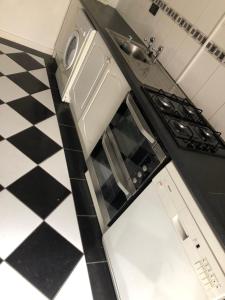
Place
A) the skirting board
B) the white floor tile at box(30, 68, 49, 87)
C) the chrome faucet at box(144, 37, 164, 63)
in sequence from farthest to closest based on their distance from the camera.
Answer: the skirting board → the white floor tile at box(30, 68, 49, 87) → the chrome faucet at box(144, 37, 164, 63)

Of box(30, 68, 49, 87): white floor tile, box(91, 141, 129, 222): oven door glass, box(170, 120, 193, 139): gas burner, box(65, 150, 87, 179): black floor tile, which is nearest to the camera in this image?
box(170, 120, 193, 139): gas burner

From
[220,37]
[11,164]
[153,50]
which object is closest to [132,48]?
[153,50]

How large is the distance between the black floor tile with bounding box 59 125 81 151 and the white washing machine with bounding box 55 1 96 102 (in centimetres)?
45

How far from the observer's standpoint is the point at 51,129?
2.30 metres

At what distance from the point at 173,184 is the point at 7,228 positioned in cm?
92

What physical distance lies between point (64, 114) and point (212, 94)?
1413 mm

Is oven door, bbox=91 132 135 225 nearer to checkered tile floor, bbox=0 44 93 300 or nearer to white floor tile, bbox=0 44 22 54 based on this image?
checkered tile floor, bbox=0 44 93 300

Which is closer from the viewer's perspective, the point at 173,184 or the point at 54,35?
the point at 173,184

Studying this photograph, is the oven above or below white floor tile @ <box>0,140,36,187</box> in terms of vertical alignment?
above

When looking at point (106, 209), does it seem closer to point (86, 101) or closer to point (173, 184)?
point (173, 184)

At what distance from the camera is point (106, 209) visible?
1.71 meters

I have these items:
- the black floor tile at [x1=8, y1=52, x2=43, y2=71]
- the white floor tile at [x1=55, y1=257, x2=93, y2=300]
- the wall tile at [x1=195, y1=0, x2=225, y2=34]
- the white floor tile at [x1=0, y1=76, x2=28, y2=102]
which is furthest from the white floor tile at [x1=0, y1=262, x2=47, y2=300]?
the black floor tile at [x1=8, y1=52, x2=43, y2=71]

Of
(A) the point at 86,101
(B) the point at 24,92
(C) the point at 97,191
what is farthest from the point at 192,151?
(B) the point at 24,92

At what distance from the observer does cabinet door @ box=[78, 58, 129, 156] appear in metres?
1.77
